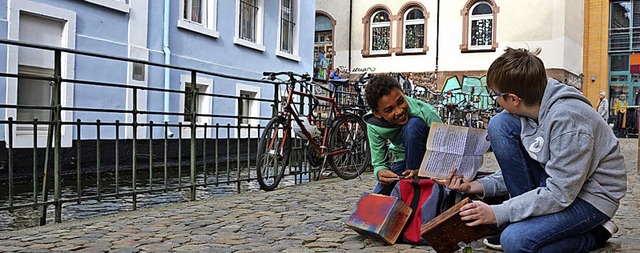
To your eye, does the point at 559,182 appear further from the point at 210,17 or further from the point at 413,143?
the point at 210,17

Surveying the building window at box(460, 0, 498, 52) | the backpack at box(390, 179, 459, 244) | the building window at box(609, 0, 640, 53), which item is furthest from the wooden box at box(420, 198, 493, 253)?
the building window at box(609, 0, 640, 53)

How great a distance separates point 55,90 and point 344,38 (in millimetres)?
24948

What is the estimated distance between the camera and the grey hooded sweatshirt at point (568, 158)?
9.06 ft

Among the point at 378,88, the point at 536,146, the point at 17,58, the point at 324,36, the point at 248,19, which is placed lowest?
the point at 536,146

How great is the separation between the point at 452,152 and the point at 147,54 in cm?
858

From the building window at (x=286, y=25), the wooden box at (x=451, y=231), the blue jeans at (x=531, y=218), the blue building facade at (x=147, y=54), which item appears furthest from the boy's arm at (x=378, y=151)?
the building window at (x=286, y=25)

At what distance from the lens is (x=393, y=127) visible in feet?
13.5

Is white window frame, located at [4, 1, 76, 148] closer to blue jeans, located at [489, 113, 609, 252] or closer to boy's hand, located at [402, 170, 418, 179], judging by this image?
boy's hand, located at [402, 170, 418, 179]

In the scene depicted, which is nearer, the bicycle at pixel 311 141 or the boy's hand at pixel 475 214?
the boy's hand at pixel 475 214

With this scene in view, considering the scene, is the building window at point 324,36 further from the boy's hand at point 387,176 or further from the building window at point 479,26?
the boy's hand at point 387,176

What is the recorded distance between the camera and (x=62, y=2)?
9.43 meters

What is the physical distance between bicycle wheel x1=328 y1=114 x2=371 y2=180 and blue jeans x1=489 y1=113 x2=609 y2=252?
4743mm

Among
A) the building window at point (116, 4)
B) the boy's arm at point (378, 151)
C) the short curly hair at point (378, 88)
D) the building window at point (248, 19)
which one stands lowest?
the boy's arm at point (378, 151)

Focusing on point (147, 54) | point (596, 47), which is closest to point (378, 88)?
point (147, 54)
